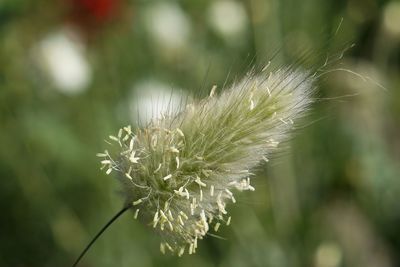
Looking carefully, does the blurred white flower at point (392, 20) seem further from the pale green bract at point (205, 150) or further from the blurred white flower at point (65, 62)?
the pale green bract at point (205, 150)

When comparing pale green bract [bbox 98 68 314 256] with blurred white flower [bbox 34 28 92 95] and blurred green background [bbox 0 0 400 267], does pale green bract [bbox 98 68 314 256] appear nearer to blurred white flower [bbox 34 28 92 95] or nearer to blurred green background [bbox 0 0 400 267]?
blurred green background [bbox 0 0 400 267]

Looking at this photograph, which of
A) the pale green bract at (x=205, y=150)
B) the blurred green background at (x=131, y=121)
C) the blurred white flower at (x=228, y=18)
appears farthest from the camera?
the blurred white flower at (x=228, y=18)

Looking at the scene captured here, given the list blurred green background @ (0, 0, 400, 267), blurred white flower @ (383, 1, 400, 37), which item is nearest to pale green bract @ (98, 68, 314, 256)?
blurred green background @ (0, 0, 400, 267)

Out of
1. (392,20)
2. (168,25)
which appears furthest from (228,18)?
(392,20)

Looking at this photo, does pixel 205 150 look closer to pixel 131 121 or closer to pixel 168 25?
pixel 131 121

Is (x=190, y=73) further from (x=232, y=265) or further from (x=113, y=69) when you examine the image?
(x=232, y=265)

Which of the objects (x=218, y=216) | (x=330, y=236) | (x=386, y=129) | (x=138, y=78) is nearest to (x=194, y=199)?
(x=218, y=216)

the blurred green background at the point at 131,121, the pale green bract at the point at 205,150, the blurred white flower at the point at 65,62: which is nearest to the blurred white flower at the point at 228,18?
the blurred green background at the point at 131,121
